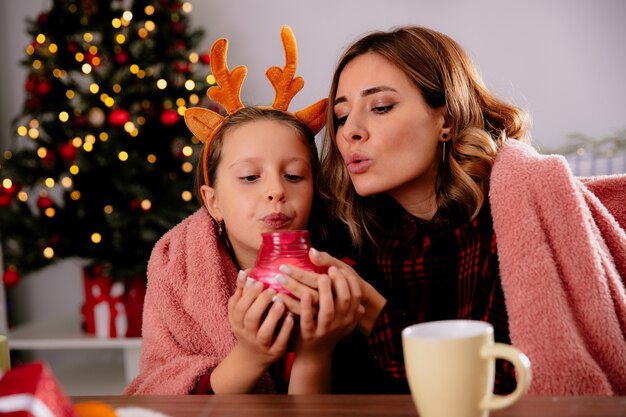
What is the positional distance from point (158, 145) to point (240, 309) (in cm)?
205

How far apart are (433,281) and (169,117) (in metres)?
1.84

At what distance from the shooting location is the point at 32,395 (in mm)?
514

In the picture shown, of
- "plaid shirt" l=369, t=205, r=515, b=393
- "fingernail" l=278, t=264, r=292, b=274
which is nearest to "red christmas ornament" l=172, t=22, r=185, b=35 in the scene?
"plaid shirt" l=369, t=205, r=515, b=393

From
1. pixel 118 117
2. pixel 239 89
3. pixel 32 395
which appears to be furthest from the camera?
pixel 118 117

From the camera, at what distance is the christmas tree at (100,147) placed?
285 cm

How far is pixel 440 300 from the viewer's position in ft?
4.42

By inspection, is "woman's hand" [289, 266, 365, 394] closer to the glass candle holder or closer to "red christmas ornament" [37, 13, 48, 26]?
the glass candle holder

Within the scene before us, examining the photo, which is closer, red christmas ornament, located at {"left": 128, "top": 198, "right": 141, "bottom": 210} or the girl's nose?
the girl's nose

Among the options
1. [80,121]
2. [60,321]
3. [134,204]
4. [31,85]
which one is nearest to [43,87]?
[31,85]

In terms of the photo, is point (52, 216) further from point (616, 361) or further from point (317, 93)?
point (616, 361)

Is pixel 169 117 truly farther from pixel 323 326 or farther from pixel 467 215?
pixel 323 326

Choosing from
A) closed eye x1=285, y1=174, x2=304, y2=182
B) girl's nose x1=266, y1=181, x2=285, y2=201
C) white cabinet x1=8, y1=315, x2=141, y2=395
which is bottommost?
white cabinet x1=8, y1=315, x2=141, y2=395

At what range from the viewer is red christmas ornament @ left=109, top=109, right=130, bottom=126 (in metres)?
2.81

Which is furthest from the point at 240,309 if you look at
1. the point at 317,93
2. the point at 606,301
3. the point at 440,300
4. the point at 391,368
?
the point at 317,93
